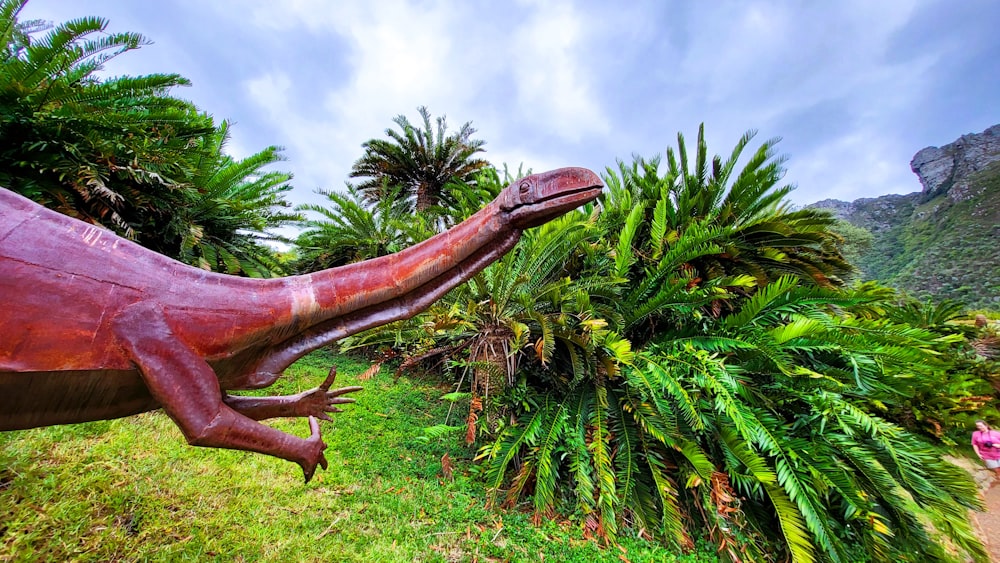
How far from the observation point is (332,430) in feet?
13.3

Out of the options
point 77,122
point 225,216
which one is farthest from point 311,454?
point 225,216

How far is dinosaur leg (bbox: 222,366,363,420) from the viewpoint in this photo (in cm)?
151

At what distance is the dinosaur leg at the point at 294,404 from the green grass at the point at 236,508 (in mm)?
1164

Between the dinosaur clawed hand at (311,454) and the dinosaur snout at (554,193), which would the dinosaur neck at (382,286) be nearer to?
the dinosaur snout at (554,193)

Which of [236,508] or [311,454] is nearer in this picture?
[311,454]

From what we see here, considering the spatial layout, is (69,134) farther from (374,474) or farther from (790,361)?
(790,361)

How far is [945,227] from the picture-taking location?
68.7 ft

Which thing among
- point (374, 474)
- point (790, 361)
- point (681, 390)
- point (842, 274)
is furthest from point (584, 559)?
point (842, 274)

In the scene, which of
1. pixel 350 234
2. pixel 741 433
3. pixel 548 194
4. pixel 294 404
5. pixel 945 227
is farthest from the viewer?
pixel 945 227

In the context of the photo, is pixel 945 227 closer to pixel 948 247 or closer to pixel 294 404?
pixel 948 247

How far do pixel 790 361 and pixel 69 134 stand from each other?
18.3ft

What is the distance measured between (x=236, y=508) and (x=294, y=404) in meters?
1.51

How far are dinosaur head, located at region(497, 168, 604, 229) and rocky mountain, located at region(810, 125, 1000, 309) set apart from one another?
943 cm

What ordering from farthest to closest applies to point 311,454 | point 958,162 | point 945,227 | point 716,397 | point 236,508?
point 958,162 < point 945,227 < point 716,397 < point 236,508 < point 311,454
